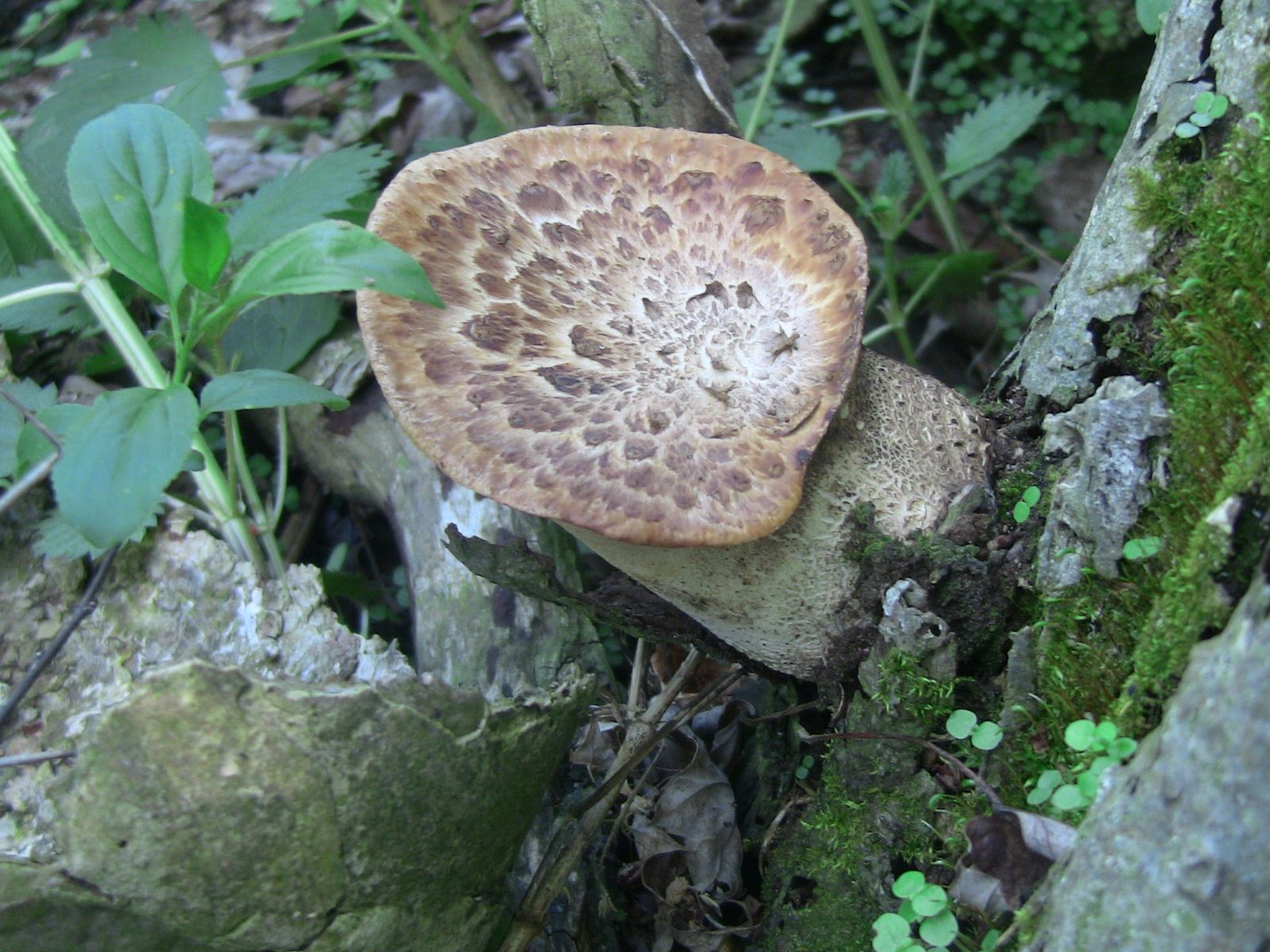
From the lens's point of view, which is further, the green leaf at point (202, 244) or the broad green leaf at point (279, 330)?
the broad green leaf at point (279, 330)

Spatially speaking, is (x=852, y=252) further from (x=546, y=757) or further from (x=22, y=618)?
(x=22, y=618)

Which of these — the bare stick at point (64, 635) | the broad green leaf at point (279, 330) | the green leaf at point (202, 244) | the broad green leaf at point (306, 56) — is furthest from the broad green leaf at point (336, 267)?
the broad green leaf at point (306, 56)

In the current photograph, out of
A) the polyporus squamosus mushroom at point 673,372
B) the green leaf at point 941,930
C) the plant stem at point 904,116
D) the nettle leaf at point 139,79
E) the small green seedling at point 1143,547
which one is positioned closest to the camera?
the green leaf at point 941,930

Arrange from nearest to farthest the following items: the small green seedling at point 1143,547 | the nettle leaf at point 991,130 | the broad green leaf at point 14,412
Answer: the small green seedling at point 1143,547, the broad green leaf at point 14,412, the nettle leaf at point 991,130

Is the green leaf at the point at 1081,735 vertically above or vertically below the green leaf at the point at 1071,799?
above

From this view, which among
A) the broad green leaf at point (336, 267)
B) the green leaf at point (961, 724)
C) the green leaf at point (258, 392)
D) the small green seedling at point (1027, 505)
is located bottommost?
the green leaf at point (961, 724)

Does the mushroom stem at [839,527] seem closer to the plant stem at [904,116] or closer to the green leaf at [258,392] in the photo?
the green leaf at [258,392]
